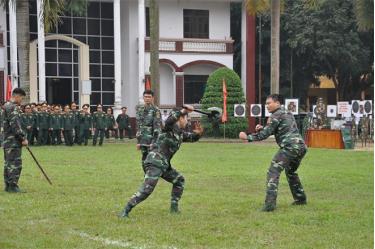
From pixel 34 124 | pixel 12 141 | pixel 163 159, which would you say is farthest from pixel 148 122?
pixel 34 124

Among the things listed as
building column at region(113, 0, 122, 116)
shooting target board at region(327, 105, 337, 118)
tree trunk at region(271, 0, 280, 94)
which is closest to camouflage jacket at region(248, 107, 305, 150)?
tree trunk at region(271, 0, 280, 94)

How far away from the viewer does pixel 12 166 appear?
43.4 feet

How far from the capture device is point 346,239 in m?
8.70

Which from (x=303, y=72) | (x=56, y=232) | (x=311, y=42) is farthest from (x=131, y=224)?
(x=303, y=72)

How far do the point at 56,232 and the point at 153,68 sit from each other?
19.2 m

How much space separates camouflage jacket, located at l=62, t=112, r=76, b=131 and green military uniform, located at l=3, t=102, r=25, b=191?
15640mm

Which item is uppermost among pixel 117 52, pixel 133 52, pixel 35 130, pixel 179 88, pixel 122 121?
pixel 133 52

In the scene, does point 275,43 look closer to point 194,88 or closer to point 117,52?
point 117,52

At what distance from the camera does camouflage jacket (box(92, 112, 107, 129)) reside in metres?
29.6

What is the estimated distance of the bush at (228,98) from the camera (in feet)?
121

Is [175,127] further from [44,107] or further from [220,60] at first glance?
[220,60]

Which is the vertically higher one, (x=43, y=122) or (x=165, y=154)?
(x=165, y=154)

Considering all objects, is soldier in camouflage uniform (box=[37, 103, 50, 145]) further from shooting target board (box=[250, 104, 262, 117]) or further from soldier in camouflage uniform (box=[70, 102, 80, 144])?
shooting target board (box=[250, 104, 262, 117])

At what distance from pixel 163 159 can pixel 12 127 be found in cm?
419
